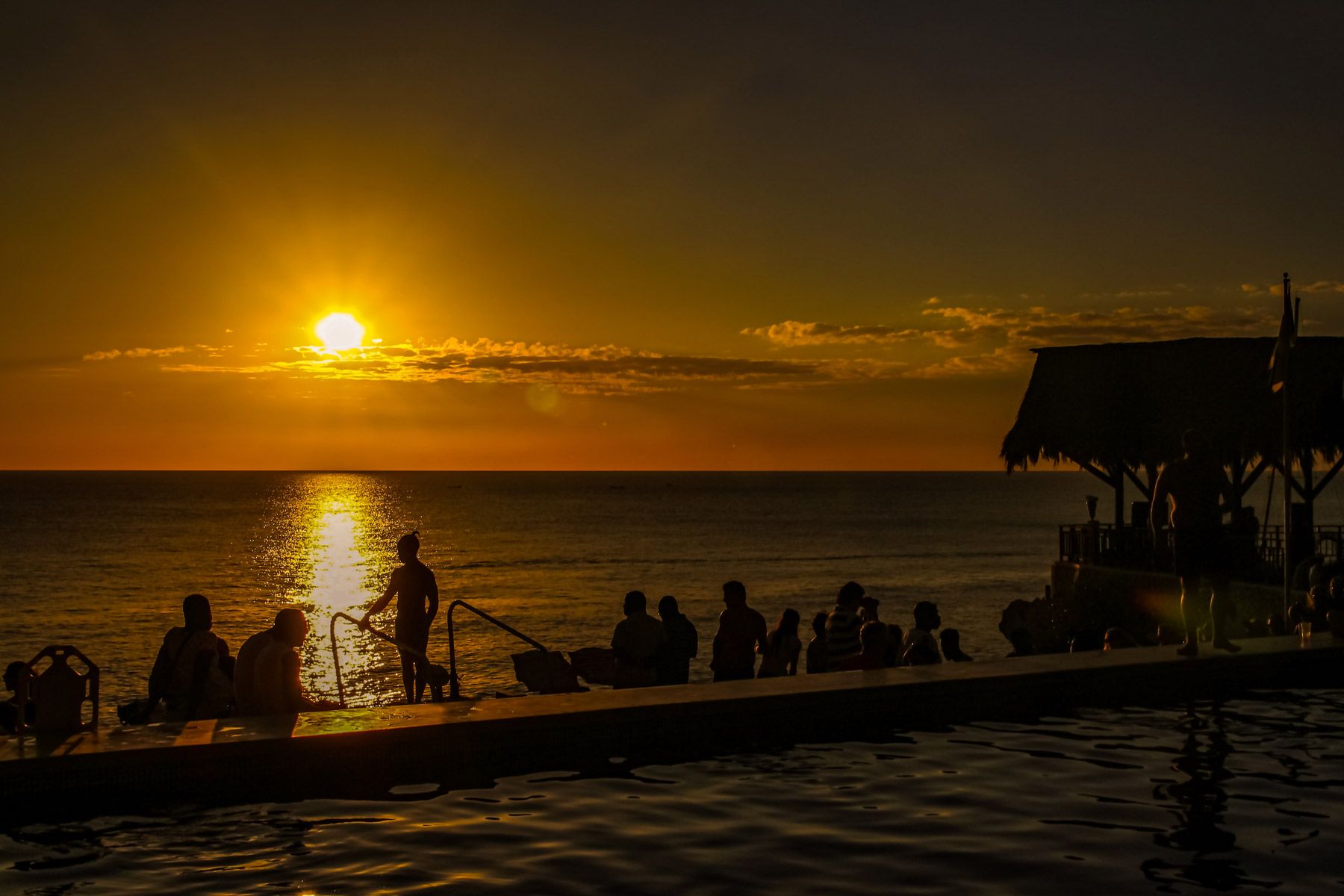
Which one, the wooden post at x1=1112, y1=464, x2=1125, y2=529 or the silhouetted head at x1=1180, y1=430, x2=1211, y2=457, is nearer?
the silhouetted head at x1=1180, y1=430, x2=1211, y2=457

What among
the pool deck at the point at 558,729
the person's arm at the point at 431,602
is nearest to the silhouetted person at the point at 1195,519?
the pool deck at the point at 558,729

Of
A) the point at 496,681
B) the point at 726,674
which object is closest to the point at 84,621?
the point at 496,681

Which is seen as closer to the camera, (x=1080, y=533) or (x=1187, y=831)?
(x=1187, y=831)

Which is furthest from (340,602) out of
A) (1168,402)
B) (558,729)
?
(558,729)

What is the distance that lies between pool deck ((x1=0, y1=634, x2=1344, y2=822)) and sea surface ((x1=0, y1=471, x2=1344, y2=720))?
14.6 m

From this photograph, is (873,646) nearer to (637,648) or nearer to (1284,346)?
(637,648)

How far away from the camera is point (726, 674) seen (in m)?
12.3

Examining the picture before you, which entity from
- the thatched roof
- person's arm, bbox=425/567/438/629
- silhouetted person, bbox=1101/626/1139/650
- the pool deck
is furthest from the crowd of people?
the thatched roof

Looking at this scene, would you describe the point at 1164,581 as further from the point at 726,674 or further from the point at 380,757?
the point at 380,757

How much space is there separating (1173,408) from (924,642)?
748 inches

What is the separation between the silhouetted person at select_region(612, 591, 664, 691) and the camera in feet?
40.0

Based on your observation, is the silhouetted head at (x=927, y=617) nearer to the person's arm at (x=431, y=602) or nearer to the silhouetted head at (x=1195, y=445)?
the silhouetted head at (x=1195, y=445)

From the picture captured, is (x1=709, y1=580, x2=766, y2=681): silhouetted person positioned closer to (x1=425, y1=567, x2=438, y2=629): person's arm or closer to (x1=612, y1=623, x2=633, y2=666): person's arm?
(x1=612, y1=623, x2=633, y2=666): person's arm

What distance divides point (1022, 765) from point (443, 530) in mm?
107264
